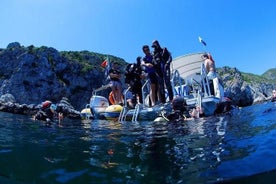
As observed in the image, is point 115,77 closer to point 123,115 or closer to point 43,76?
point 123,115

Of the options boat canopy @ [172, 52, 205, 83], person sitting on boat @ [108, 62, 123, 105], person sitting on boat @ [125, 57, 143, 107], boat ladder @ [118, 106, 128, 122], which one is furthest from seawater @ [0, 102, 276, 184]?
boat canopy @ [172, 52, 205, 83]

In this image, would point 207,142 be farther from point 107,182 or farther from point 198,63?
point 198,63

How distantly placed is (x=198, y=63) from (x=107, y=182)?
50.9ft

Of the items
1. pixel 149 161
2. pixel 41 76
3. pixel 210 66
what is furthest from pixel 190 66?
pixel 41 76

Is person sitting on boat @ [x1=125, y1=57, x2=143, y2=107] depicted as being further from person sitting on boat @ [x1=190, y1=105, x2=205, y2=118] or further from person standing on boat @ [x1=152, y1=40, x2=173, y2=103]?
person sitting on boat @ [x1=190, y1=105, x2=205, y2=118]

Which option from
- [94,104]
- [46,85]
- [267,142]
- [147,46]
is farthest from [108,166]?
[46,85]

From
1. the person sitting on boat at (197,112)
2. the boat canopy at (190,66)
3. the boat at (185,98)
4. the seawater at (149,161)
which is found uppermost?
the boat canopy at (190,66)

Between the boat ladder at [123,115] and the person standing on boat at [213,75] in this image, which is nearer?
the boat ladder at [123,115]

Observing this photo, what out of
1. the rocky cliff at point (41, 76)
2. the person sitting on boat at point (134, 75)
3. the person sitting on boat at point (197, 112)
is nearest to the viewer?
the person sitting on boat at point (197, 112)

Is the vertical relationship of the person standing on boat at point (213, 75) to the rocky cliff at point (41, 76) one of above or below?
below

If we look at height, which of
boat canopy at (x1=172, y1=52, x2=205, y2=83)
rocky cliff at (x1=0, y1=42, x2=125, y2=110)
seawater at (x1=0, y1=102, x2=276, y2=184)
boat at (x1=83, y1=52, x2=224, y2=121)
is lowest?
A: seawater at (x1=0, y1=102, x2=276, y2=184)

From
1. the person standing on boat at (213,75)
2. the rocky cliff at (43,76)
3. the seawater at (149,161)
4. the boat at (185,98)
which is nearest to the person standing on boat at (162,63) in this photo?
the boat at (185,98)

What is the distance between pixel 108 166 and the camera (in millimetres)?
3791

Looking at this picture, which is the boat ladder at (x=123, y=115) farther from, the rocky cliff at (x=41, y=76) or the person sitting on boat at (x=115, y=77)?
the rocky cliff at (x=41, y=76)
